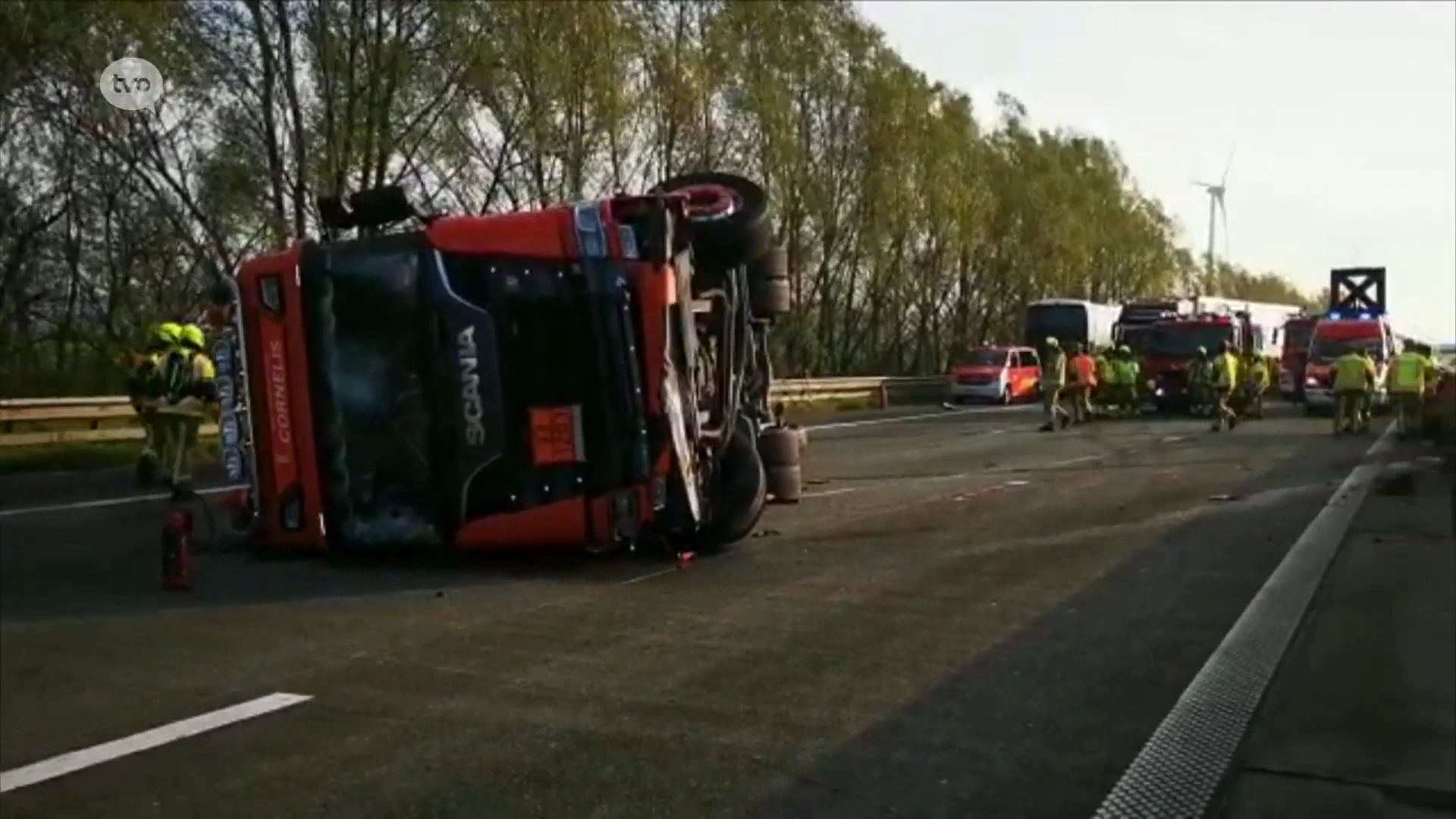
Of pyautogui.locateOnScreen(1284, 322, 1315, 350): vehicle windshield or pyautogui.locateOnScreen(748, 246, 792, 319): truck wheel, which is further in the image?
pyautogui.locateOnScreen(1284, 322, 1315, 350): vehicle windshield

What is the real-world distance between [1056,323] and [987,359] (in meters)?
6.46

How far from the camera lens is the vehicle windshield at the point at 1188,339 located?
33.5 meters

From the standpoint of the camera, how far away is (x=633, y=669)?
6965 millimetres

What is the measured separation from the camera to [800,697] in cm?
647

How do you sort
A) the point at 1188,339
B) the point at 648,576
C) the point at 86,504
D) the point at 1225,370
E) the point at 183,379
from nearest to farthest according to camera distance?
1. the point at 648,576
2. the point at 183,379
3. the point at 86,504
4. the point at 1225,370
5. the point at 1188,339

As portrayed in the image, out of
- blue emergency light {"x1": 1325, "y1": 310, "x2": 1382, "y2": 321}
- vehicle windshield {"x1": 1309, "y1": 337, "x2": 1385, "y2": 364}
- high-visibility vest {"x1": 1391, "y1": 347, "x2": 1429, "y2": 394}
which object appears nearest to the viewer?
high-visibility vest {"x1": 1391, "y1": 347, "x2": 1429, "y2": 394}

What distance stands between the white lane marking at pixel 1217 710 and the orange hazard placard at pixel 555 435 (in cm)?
357

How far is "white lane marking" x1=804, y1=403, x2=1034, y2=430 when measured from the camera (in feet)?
102

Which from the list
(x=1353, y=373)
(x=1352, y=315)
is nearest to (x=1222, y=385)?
(x=1353, y=373)

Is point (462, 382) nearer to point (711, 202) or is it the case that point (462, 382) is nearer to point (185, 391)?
point (711, 202)

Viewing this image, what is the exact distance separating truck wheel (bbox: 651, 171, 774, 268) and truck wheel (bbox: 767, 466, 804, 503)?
174 cm

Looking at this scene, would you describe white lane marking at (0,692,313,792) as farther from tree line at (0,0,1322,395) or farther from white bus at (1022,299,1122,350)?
white bus at (1022,299,1122,350)

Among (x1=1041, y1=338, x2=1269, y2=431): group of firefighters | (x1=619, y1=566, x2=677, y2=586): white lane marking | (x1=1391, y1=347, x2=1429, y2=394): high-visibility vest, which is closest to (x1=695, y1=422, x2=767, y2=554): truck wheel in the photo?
(x1=619, y1=566, x2=677, y2=586): white lane marking

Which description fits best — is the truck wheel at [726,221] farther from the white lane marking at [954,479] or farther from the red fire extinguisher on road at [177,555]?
the white lane marking at [954,479]
